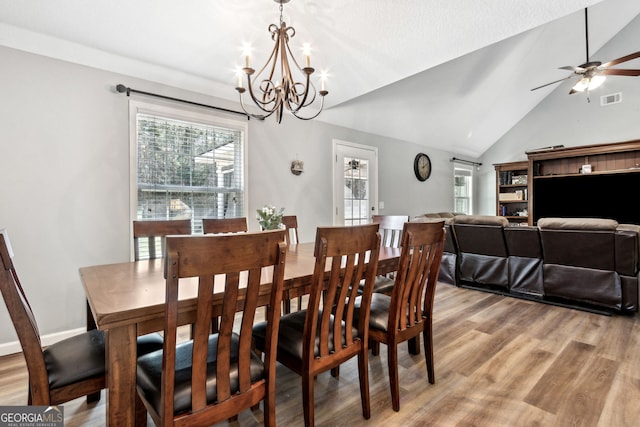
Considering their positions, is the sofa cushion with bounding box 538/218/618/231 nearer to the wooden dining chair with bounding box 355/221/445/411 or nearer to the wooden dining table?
the wooden dining chair with bounding box 355/221/445/411

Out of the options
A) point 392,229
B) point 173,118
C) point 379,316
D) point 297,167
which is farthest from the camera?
point 297,167

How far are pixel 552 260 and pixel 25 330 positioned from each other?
13.5 ft

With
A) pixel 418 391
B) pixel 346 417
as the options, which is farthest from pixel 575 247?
pixel 346 417

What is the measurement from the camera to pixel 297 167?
3982mm

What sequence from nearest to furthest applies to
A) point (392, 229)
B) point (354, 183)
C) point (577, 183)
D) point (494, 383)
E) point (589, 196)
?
point (494, 383) < point (392, 229) < point (354, 183) < point (589, 196) < point (577, 183)

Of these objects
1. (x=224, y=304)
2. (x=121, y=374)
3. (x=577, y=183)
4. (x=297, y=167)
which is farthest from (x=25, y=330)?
(x=577, y=183)

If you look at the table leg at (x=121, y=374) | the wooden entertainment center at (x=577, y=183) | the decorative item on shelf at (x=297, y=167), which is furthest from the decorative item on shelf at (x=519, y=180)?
the table leg at (x=121, y=374)

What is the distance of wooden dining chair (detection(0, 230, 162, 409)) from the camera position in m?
1.04

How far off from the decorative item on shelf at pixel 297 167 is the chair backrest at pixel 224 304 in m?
2.91

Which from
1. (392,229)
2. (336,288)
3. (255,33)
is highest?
(255,33)

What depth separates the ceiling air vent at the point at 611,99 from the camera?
5641mm

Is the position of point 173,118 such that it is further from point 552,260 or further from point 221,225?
point 552,260

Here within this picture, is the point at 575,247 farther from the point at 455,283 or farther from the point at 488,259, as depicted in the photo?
the point at 455,283

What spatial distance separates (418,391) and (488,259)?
8.01 ft
